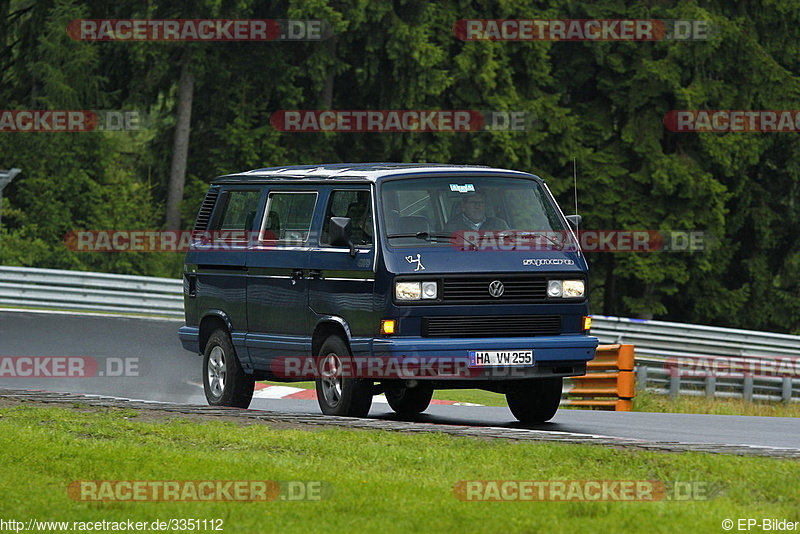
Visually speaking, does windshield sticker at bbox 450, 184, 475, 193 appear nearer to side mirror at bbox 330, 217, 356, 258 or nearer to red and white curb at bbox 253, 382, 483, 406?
side mirror at bbox 330, 217, 356, 258

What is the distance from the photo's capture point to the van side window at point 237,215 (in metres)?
14.6

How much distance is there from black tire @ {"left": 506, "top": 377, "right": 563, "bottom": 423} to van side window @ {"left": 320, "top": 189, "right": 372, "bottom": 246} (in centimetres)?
216

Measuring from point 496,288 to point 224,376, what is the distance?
3.47 metres

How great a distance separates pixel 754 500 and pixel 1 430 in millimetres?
5633

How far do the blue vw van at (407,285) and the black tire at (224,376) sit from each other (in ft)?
0.21

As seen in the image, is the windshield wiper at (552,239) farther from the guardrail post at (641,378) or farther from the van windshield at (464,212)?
the guardrail post at (641,378)

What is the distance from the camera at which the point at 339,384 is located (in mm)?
13219

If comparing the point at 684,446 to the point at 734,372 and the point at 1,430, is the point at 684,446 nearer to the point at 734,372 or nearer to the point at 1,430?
the point at 1,430

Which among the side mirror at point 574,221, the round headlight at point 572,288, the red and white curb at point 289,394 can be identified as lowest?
the red and white curb at point 289,394

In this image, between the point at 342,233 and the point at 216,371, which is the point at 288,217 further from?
the point at 216,371

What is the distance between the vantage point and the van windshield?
1293 cm

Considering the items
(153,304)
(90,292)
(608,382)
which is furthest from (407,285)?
(90,292)

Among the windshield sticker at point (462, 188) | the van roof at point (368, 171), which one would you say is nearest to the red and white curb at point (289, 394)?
the van roof at point (368, 171)

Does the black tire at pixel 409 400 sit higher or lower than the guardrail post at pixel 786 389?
higher
